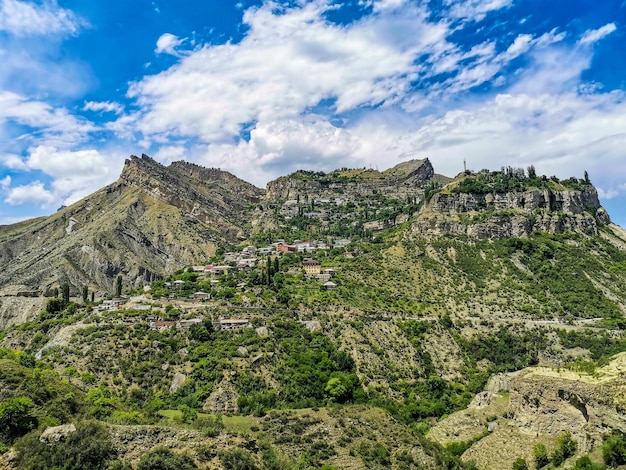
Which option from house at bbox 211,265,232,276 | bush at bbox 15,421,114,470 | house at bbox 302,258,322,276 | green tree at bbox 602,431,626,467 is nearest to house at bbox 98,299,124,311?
house at bbox 211,265,232,276

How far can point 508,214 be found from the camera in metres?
93.4

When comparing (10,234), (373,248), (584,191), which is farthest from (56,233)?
(584,191)

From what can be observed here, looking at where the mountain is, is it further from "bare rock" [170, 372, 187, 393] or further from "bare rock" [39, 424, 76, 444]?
"bare rock" [39, 424, 76, 444]

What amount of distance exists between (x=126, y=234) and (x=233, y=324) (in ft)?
319

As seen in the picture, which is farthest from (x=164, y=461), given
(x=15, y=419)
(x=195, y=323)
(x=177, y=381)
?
(x=195, y=323)

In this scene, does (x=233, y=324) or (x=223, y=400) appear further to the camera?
(x=233, y=324)

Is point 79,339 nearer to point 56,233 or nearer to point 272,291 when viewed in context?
point 272,291

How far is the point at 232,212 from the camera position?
18325 centimetres

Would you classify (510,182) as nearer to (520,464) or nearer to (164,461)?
(520,464)

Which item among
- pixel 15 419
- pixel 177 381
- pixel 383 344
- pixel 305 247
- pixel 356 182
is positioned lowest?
pixel 383 344

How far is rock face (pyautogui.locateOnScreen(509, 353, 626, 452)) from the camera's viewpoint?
23.0 m

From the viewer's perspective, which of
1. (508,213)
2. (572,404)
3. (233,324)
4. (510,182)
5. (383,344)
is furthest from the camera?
(510,182)

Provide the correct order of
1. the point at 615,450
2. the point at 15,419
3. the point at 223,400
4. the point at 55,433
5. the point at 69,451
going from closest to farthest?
the point at 69,451 < the point at 55,433 < the point at 615,450 < the point at 15,419 < the point at 223,400

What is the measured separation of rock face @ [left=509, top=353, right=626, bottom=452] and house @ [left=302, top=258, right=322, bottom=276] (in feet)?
187
